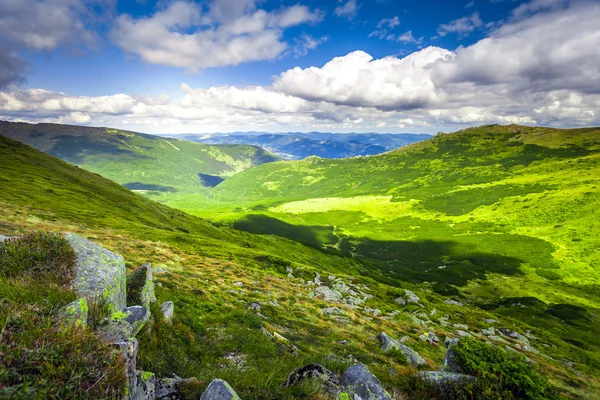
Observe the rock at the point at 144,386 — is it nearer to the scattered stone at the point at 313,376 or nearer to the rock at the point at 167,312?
the scattered stone at the point at 313,376

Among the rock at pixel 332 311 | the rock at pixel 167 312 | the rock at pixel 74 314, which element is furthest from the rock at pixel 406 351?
the rock at pixel 74 314

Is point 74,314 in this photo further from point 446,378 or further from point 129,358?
point 446,378

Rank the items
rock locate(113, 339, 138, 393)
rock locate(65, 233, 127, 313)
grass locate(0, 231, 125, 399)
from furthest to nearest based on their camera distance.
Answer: rock locate(65, 233, 127, 313), rock locate(113, 339, 138, 393), grass locate(0, 231, 125, 399)

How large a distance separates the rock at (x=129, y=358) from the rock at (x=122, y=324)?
2.50 ft

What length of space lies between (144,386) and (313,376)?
4897 millimetres

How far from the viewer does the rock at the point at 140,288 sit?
1230 cm

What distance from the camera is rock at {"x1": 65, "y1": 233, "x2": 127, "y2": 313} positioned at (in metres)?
9.06

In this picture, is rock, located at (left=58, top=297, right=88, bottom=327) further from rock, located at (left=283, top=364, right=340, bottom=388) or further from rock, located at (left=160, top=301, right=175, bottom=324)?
rock, located at (left=283, top=364, right=340, bottom=388)

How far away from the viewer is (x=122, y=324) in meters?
7.96

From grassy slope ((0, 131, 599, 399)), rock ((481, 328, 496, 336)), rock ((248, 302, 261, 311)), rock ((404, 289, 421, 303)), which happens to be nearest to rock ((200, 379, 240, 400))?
grassy slope ((0, 131, 599, 399))

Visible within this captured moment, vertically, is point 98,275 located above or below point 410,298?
above

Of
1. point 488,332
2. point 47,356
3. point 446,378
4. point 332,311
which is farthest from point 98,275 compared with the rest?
point 488,332

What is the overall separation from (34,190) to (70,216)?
31.1 meters

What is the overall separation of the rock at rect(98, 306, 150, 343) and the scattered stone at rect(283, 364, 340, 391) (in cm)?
500
